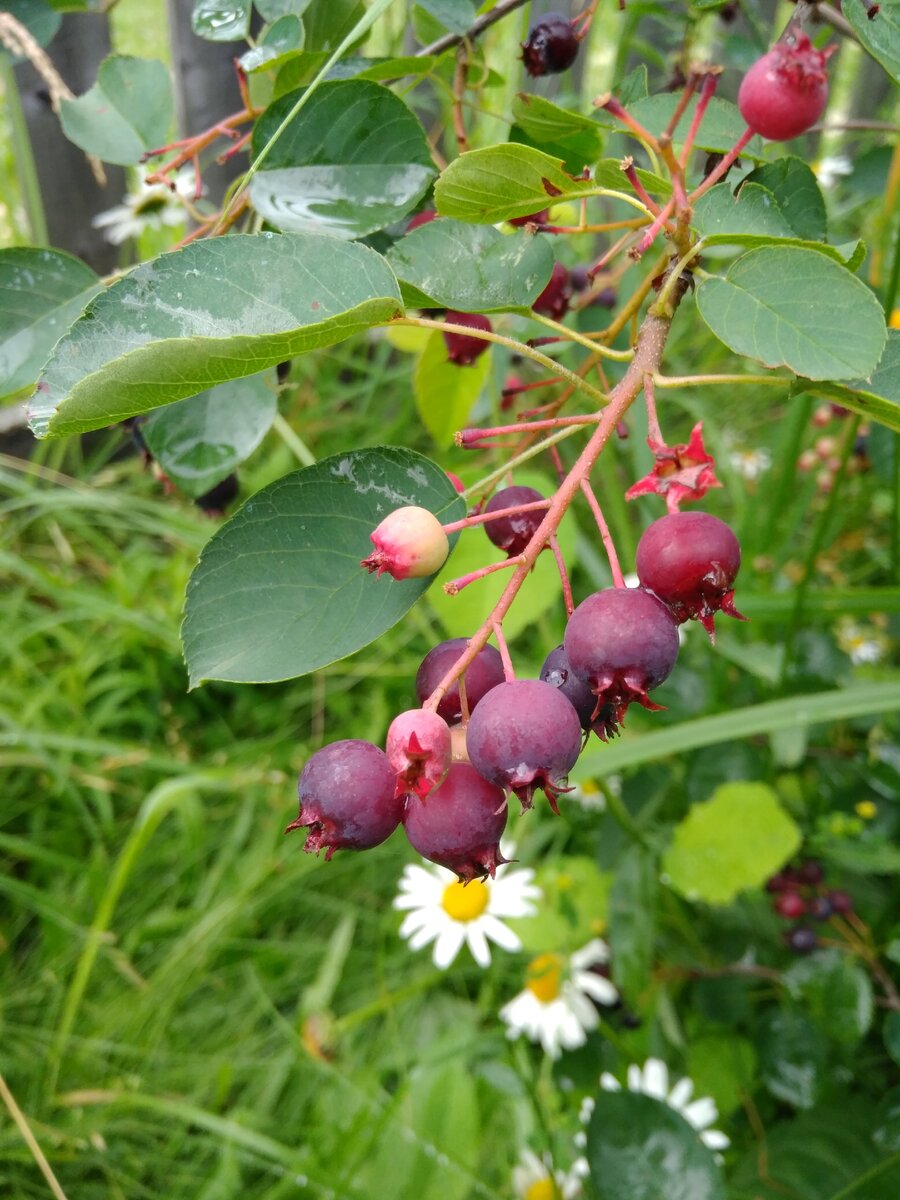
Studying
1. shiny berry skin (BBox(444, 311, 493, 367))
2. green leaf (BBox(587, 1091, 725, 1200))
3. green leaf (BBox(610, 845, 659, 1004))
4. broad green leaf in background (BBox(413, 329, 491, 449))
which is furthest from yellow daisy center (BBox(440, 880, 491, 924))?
shiny berry skin (BBox(444, 311, 493, 367))

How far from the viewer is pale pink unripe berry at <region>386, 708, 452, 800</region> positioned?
1.15 feet

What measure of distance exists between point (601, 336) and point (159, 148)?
1.16 feet

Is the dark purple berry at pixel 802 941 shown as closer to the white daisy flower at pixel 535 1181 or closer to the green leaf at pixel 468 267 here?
the white daisy flower at pixel 535 1181

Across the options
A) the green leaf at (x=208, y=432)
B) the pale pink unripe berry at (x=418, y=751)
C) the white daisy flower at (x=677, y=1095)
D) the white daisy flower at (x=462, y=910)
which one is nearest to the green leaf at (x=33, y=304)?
the green leaf at (x=208, y=432)

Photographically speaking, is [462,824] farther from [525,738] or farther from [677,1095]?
[677,1095]

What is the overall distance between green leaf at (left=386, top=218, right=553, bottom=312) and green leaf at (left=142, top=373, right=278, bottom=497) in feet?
0.43

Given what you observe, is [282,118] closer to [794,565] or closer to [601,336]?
[601,336]

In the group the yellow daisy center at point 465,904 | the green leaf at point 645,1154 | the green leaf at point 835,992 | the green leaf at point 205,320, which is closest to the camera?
the green leaf at point 205,320

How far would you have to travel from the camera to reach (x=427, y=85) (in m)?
2.12

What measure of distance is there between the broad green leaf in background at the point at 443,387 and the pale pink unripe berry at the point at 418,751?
38 centimetres

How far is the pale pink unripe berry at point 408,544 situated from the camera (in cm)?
36

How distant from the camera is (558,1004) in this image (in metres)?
0.98

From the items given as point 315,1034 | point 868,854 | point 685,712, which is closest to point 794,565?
point 685,712

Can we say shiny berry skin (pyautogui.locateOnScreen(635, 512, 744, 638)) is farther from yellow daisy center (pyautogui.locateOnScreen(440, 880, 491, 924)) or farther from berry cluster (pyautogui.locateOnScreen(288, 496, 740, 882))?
yellow daisy center (pyautogui.locateOnScreen(440, 880, 491, 924))
